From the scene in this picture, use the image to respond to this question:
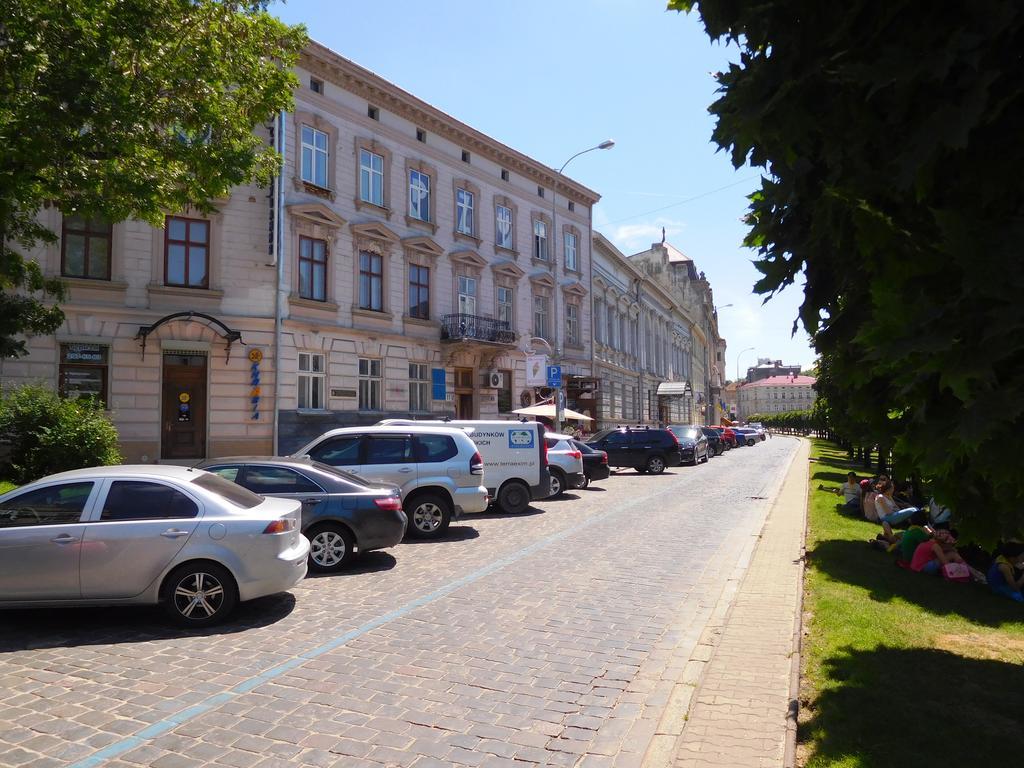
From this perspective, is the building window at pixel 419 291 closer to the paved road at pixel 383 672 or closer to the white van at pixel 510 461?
the white van at pixel 510 461

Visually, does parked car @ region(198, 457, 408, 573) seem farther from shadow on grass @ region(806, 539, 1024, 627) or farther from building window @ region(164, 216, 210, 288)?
building window @ region(164, 216, 210, 288)

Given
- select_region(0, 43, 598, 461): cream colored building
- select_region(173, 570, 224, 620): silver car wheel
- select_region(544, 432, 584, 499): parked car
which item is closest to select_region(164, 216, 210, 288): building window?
select_region(0, 43, 598, 461): cream colored building

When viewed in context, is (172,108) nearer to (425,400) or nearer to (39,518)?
(39,518)

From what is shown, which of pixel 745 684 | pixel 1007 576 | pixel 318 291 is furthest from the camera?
pixel 318 291

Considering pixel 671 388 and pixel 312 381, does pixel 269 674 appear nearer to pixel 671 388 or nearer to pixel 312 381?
pixel 312 381

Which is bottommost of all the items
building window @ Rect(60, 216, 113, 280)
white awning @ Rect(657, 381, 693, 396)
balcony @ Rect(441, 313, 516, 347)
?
white awning @ Rect(657, 381, 693, 396)

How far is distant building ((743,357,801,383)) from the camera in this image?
18925 centimetres

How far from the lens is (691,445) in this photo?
3328 cm

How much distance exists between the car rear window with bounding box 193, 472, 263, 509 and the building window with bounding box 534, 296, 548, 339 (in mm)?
29405

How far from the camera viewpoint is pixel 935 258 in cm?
313

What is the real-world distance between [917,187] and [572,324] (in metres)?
37.5

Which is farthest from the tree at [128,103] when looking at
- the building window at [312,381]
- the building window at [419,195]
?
the building window at [419,195]

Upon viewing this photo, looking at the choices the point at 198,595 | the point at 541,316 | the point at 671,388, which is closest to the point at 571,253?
the point at 541,316

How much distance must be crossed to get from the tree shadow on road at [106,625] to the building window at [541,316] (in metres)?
29.9
